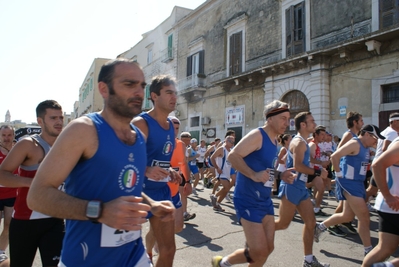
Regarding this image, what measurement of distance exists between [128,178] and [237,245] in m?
3.94

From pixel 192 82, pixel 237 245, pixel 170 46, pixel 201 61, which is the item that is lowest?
pixel 237 245

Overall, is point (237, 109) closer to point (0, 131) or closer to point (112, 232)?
point (0, 131)

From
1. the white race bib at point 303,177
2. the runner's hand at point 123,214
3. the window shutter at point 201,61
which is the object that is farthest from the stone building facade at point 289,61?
the runner's hand at point 123,214

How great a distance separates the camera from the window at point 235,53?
1997 cm

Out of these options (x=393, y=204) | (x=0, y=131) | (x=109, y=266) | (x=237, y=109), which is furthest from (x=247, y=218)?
(x=237, y=109)

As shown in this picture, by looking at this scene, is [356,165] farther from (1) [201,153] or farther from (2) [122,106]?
(1) [201,153]

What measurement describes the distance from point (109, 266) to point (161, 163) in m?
1.54

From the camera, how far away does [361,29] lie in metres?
13.1

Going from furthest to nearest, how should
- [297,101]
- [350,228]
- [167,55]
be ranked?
[167,55] → [297,101] → [350,228]

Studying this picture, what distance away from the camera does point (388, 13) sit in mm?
12219

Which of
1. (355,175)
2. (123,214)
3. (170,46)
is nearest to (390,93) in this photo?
(355,175)

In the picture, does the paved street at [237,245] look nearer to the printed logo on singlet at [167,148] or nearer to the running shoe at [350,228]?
the running shoe at [350,228]

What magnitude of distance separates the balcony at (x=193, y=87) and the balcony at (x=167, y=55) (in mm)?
3618

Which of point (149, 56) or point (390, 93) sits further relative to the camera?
point (149, 56)
